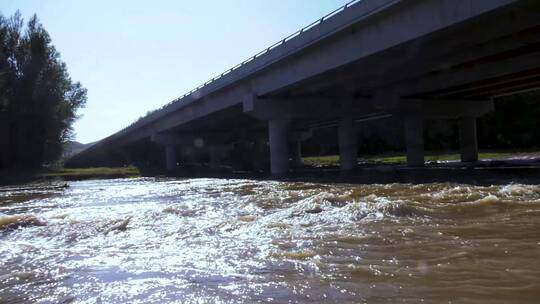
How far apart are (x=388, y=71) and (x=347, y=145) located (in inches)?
599

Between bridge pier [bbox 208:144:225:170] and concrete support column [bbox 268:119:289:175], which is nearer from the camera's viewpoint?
concrete support column [bbox 268:119:289:175]

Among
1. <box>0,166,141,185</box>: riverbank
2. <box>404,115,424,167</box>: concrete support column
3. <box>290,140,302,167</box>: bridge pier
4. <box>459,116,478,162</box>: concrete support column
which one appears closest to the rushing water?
<box>404,115,424,167</box>: concrete support column

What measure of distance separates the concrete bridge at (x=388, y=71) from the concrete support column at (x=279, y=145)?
84 mm

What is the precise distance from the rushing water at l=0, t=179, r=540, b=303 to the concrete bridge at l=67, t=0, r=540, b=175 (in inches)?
448

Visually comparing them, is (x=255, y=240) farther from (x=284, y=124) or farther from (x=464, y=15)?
(x=284, y=124)

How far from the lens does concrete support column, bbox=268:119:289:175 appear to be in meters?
43.4

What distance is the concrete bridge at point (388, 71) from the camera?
23406 millimetres

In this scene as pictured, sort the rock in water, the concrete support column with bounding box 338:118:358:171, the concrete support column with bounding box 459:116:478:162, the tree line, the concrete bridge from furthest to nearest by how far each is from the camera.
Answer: the tree line → the concrete support column with bounding box 459:116:478:162 → the concrete support column with bounding box 338:118:358:171 → the concrete bridge → the rock in water

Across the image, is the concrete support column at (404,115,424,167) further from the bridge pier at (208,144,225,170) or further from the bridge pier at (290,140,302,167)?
the bridge pier at (208,144,225,170)

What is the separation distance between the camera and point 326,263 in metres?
7.53

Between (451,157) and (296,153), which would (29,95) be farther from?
(451,157)

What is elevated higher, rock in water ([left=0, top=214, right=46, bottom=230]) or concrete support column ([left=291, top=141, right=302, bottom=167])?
concrete support column ([left=291, top=141, right=302, bottom=167])

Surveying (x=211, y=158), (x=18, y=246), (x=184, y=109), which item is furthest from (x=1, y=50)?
(x=18, y=246)

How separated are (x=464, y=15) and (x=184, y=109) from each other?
141 ft
